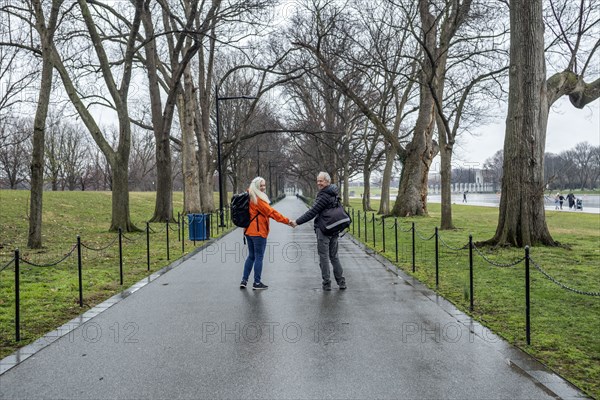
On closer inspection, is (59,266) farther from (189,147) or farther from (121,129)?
(189,147)

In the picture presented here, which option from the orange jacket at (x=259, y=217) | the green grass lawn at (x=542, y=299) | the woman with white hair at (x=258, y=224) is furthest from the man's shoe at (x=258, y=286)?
the green grass lawn at (x=542, y=299)

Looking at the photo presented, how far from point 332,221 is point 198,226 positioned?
35.2ft

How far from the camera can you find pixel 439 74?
24.0 m

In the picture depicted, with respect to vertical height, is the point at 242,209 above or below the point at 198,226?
above

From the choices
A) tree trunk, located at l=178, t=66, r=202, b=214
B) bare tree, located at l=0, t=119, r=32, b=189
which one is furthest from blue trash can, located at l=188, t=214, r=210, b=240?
bare tree, located at l=0, t=119, r=32, b=189

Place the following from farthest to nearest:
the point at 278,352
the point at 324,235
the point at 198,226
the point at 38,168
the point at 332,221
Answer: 1. the point at 198,226
2. the point at 38,168
3. the point at 324,235
4. the point at 332,221
5. the point at 278,352

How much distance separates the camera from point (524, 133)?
13.5 meters

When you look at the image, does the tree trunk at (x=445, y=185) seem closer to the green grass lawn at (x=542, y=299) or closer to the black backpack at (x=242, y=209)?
the green grass lawn at (x=542, y=299)

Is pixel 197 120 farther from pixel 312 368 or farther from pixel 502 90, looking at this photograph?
pixel 312 368

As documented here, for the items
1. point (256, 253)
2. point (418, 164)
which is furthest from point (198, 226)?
point (418, 164)

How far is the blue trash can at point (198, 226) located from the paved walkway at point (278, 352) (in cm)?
952

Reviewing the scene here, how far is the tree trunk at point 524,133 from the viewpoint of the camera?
13453 millimetres

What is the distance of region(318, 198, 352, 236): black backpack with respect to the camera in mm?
8633

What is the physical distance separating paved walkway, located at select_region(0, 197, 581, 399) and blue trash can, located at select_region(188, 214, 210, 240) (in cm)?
952
